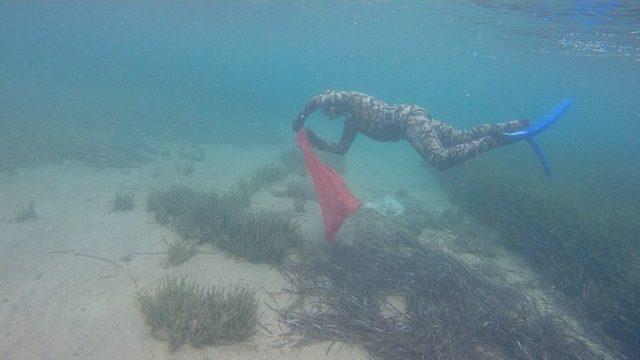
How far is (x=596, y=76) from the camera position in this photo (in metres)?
41.6

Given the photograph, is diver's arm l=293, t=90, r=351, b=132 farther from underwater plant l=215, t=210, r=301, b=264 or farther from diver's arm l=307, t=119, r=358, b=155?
underwater plant l=215, t=210, r=301, b=264

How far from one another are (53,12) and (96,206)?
70.3 meters

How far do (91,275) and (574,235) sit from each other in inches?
455

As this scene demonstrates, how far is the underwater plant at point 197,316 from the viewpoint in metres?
4.81

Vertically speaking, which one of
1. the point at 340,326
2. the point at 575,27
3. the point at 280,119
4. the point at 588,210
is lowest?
the point at 280,119

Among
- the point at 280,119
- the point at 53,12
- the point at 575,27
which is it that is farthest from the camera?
the point at 53,12

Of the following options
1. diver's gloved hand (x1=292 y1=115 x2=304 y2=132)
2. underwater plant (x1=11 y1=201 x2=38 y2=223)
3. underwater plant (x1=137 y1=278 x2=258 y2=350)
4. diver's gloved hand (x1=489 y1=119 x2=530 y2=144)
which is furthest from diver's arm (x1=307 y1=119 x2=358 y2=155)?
underwater plant (x1=11 y1=201 x2=38 y2=223)

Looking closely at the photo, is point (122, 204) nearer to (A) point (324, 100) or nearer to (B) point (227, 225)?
(B) point (227, 225)

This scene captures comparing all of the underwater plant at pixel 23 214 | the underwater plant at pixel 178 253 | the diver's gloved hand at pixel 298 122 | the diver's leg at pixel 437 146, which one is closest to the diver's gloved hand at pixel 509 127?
the diver's leg at pixel 437 146

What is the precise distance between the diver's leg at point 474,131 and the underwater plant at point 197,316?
603 cm

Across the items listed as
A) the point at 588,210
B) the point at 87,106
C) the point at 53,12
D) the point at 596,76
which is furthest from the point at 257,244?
the point at 53,12

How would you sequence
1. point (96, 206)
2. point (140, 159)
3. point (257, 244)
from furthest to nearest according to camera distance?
1. point (140, 159)
2. point (96, 206)
3. point (257, 244)

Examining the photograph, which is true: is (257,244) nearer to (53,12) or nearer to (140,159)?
(140,159)

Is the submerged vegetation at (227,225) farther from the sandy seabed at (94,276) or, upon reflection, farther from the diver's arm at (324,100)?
the diver's arm at (324,100)
